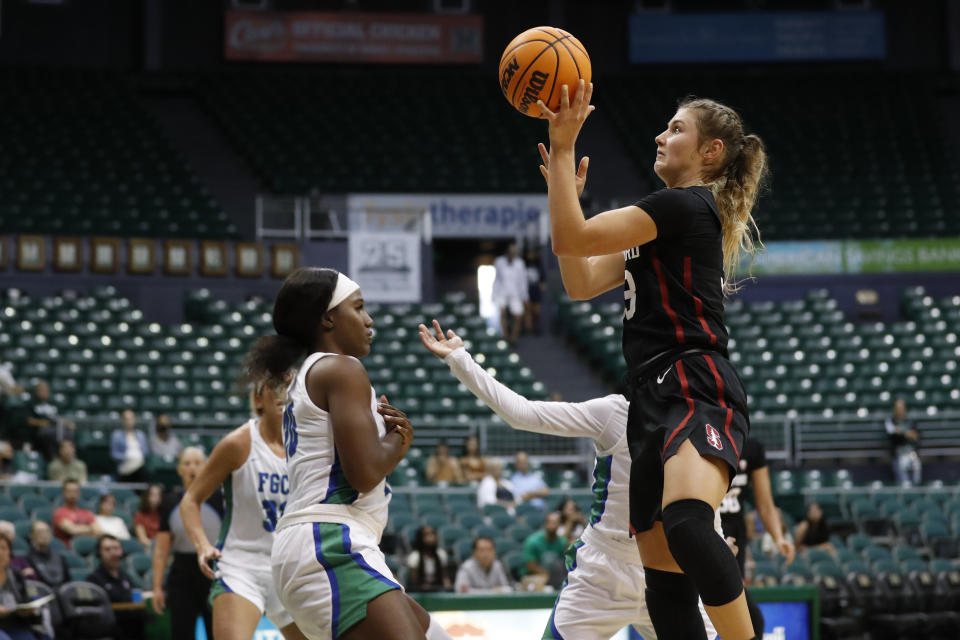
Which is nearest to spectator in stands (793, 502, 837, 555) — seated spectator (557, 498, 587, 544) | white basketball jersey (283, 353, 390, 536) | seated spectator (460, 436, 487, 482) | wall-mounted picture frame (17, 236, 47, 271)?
seated spectator (557, 498, 587, 544)

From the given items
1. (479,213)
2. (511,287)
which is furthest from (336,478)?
(479,213)

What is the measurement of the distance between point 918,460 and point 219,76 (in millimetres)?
17123

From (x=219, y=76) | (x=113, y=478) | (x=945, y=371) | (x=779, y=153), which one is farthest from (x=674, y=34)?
(x=113, y=478)

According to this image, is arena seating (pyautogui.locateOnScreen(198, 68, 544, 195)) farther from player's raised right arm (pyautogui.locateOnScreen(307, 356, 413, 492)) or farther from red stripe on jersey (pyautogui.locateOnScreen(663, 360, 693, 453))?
red stripe on jersey (pyautogui.locateOnScreen(663, 360, 693, 453))

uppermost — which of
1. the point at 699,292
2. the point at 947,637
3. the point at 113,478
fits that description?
the point at 699,292

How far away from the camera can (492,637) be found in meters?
8.28

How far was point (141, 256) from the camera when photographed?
67.9 feet

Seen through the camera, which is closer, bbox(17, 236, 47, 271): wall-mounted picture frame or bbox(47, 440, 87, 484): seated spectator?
bbox(47, 440, 87, 484): seated spectator

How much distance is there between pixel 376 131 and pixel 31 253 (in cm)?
883

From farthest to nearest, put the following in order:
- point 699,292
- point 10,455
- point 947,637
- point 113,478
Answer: point 113,478
point 10,455
point 947,637
point 699,292

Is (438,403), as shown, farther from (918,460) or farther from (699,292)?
(699,292)

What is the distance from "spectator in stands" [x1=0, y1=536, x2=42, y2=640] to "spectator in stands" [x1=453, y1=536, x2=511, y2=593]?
350 cm

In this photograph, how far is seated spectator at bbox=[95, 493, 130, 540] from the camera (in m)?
11.8

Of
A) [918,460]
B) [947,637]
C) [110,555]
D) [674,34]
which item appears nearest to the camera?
[110,555]
